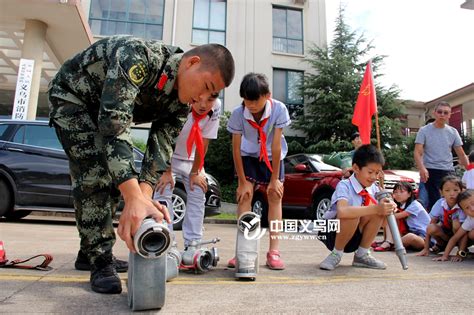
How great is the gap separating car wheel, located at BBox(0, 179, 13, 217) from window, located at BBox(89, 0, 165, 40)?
12.5 m

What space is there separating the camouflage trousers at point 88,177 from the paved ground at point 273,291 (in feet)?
0.84

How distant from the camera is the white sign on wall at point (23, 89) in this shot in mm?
8680

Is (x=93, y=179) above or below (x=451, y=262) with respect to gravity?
above

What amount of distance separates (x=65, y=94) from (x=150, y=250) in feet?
3.82

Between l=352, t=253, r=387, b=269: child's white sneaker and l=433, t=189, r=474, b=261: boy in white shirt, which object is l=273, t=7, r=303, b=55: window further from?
l=352, t=253, r=387, b=269: child's white sneaker

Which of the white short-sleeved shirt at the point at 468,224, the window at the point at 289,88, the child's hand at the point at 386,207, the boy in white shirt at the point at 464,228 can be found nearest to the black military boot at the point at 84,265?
the child's hand at the point at 386,207

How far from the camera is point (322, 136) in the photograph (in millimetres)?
15812

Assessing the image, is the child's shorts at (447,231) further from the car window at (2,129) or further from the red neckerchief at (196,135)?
the car window at (2,129)

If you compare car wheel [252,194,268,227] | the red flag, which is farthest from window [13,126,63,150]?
the red flag

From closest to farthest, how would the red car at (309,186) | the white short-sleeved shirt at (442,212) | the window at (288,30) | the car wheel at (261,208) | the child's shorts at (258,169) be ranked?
the child's shorts at (258,169)
the white short-sleeved shirt at (442,212)
the red car at (309,186)
the car wheel at (261,208)
the window at (288,30)

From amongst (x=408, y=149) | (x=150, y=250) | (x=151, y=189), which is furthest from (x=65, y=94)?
(x=408, y=149)

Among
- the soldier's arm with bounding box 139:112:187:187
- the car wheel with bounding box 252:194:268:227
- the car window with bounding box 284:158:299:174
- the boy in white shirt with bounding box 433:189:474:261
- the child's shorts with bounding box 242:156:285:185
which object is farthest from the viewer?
the car window with bounding box 284:158:299:174

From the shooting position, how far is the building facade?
1683cm

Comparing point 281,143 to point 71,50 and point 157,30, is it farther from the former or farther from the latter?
point 157,30
